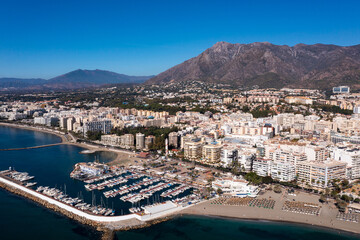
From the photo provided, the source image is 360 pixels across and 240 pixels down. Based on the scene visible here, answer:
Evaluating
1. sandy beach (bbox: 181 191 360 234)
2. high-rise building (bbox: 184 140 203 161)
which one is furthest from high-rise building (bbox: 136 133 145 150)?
sandy beach (bbox: 181 191 360 234)

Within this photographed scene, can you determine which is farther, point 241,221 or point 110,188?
point 110,188

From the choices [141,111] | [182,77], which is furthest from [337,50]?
[141,111]

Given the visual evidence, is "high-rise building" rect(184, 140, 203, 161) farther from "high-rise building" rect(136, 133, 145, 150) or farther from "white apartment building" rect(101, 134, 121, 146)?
"white apartment building" rect(101, 134, 121, 146)

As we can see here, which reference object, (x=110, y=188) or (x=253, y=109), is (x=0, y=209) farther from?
(x=253, y=109)

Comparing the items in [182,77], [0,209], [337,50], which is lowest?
[0,209]

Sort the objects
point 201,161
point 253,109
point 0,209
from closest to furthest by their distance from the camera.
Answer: point 0,209
point 201,161
point 253,109

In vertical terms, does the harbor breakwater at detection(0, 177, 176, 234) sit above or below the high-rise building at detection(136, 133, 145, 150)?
below
